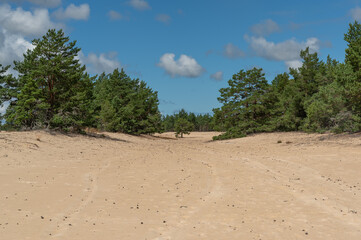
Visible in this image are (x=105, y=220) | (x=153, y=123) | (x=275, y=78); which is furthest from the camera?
(x=275, y=78)

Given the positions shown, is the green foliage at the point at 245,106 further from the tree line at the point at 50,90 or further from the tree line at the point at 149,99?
the tree line at the point at 50,90

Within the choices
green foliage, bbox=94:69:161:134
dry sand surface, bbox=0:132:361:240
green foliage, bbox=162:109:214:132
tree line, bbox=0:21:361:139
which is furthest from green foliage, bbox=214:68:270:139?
green foliage, bbox=162:109:214:132

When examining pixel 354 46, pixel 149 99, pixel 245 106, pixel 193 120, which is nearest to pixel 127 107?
pixel 149 99

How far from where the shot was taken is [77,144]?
85.1 feet

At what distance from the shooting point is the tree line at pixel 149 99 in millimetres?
27703

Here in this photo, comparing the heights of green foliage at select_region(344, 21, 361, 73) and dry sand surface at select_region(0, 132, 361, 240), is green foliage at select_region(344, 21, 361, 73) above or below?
above

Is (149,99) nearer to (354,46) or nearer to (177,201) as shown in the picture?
(354,46)

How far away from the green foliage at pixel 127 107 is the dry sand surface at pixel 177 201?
3547cm

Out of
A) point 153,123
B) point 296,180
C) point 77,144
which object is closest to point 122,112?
point 153,123

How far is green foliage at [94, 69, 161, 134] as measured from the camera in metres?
51.4

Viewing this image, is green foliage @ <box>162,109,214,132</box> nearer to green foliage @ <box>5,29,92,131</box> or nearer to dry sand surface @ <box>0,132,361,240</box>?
green foliage @ <box>5,29,92,131</box>

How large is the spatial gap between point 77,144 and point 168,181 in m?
16.1

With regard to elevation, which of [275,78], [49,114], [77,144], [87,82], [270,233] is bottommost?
[270,233]

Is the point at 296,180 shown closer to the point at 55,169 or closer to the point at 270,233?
the point at 270,233
